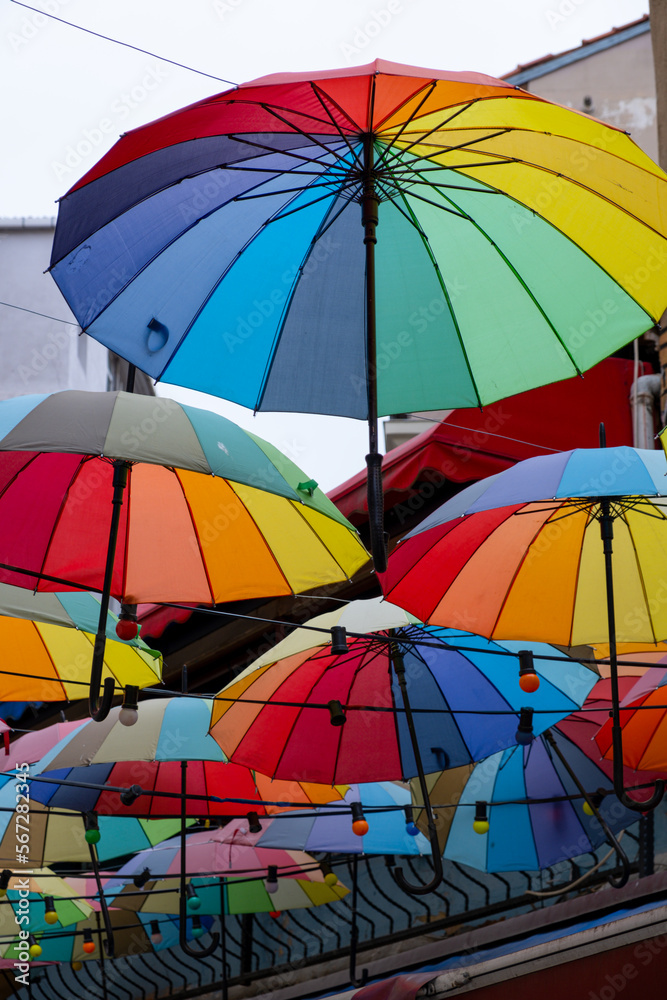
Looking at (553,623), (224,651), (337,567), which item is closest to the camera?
(337,567)

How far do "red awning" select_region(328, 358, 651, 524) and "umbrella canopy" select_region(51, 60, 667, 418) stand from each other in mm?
4518

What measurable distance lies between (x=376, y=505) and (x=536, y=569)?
1888 millimetres

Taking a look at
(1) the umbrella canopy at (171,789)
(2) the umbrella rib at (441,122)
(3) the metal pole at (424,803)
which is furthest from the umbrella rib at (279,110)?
(1) the umbrella canopy at (171,789)

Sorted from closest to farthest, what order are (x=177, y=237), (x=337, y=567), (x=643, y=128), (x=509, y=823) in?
(x=177, y=237) → (x=337, y=567) → (x=509, y=823) → (x=643, y=128)

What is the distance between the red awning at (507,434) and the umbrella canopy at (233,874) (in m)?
3.08

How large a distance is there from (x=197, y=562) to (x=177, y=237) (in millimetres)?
1497

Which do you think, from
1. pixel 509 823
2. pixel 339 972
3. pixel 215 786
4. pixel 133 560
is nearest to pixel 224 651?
pixel 339 972

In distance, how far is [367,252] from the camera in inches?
151

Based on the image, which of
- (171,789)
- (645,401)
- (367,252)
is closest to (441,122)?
(367,252)

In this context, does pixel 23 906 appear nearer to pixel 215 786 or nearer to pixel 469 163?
pixel 215 786

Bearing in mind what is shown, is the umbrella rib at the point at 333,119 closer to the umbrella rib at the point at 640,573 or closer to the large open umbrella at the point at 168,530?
the large open umbrella at the point at 168,530

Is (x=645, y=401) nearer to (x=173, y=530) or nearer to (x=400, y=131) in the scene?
(x=173, y=530)

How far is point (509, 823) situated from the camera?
22.7ft

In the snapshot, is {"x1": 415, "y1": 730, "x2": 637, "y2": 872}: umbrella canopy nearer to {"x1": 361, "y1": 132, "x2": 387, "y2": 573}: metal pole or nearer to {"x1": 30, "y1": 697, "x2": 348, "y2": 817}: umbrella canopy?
{"x1": 30, "y1": 697, "x2": 348, "y2": 817}: umbrella canopy
